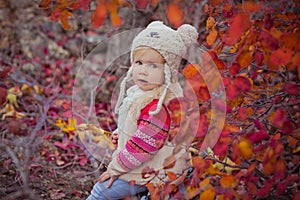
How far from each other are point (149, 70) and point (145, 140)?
324 millimetres

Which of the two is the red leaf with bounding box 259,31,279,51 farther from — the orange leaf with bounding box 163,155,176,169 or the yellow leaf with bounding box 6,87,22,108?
the yellow leaf with bounding box 6,87,22,108

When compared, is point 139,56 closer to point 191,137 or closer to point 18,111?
point 191,137

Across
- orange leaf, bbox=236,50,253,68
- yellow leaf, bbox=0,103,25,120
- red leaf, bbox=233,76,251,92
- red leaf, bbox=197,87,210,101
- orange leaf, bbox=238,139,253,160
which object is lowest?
yellow leaf, bbox=0,103,25,120

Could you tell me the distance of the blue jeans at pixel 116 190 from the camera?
212 centimetres

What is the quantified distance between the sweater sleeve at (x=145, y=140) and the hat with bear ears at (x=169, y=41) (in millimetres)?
218

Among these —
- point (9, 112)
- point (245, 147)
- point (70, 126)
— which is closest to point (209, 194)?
point (245, 147)

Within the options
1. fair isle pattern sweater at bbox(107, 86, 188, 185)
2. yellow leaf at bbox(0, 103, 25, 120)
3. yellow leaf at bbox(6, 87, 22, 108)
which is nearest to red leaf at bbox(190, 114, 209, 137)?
fair isle pattern sweater at bbox(107, 86, 188, 185)

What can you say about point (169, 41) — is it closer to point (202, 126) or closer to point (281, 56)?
point (202, 126)

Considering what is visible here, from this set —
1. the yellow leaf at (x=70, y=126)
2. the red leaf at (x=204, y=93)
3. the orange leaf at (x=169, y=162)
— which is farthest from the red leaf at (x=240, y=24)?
the yellow leaf at (x=70, y=126)

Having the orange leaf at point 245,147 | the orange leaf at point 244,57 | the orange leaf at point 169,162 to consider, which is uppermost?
the orange leaf at point 244,57

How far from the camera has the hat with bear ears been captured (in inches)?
A: 80.7

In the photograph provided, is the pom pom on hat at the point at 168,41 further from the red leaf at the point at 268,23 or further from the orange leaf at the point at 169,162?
the red leaf at the point at 268,23

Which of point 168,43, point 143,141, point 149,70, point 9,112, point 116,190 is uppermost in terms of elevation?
point 168,43

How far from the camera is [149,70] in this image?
208cm
